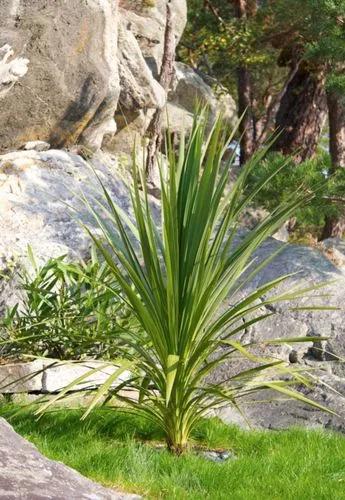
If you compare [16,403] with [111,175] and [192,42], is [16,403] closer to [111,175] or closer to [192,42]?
[111,175]

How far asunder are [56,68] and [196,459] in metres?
5.54

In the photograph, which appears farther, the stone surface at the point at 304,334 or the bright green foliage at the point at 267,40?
the bright green foliage at the point at 267,40

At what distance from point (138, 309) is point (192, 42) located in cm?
1236

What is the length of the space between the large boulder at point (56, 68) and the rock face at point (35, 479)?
19.8 ft

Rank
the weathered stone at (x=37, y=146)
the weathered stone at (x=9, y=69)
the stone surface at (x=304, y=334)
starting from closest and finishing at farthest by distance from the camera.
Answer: the stone surface at (x=304, y=334)
the weathered stone at (x=9, y=69)
the weathered stone at (x=37, y=146)

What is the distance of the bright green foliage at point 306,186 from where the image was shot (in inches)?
351

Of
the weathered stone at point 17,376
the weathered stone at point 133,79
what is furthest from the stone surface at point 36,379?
the weathered stone at point 133,79

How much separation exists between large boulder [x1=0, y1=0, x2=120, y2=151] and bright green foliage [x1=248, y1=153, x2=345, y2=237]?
2.14 m

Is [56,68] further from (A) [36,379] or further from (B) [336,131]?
(B) [336,131]

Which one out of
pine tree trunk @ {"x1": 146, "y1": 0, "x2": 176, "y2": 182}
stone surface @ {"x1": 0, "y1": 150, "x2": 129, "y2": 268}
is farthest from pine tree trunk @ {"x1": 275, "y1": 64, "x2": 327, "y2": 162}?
stone surface @ {"x1": 0, "y1": 150, "x2": 129, "y2": 268}

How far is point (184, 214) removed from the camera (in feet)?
16.8

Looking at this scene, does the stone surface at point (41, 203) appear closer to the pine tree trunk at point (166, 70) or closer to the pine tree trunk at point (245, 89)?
the pine tree trunk at point (166, 70)

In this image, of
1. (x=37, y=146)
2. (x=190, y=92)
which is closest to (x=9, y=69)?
(x=37, y=146)

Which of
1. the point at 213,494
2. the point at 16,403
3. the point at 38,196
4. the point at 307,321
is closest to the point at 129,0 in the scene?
the point at 38,196
